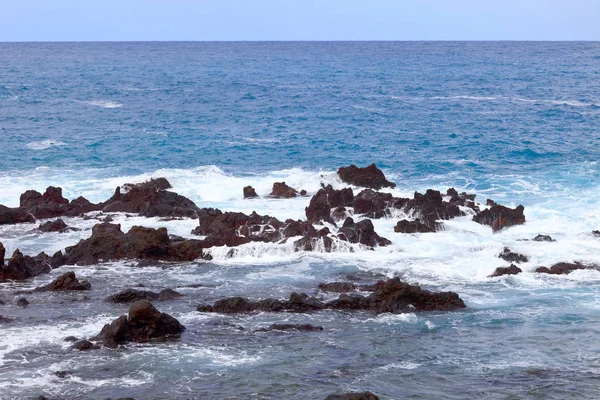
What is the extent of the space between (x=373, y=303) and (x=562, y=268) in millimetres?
7905

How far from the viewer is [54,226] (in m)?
32.5

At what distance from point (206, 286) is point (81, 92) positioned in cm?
6514

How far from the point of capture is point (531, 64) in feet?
444

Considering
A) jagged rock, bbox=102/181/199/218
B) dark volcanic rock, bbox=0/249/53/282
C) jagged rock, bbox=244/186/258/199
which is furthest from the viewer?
jagged rock, bbox=244/186/258/199

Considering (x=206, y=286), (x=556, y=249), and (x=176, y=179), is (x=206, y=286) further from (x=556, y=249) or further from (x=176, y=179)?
(x=176, y=179)

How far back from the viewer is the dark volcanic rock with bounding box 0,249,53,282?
84.9 ft

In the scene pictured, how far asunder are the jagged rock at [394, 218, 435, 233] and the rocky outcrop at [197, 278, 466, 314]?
348 inches

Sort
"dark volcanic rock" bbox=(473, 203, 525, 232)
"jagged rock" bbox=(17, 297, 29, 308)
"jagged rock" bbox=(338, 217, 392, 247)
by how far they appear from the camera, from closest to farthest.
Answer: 1. "jagged rock" bbox=(17, 297, 29, 308)
2. "jagged rock" bbox=(338, 217, 392, 247)
3. "dark volcanic rock" bbox=(473, 203, 525, 232)

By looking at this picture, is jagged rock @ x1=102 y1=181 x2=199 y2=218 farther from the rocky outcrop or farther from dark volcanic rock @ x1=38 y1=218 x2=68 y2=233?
the rocky outcrop

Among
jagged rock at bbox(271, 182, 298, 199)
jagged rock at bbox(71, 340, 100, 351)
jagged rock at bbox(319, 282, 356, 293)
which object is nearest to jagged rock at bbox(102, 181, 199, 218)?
jagged rock at bbox(271, 182, 298, 199)

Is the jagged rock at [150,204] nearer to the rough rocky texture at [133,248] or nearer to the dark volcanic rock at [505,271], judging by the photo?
the rough rocky texture at [133,248]

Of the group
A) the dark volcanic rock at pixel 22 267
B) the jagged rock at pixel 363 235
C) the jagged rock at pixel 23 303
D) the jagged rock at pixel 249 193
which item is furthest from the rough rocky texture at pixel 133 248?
the jagged rock at pixel 249 193

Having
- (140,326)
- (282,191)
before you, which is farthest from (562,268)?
(282,191)

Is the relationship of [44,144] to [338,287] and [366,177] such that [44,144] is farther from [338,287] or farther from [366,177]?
[338,287]
